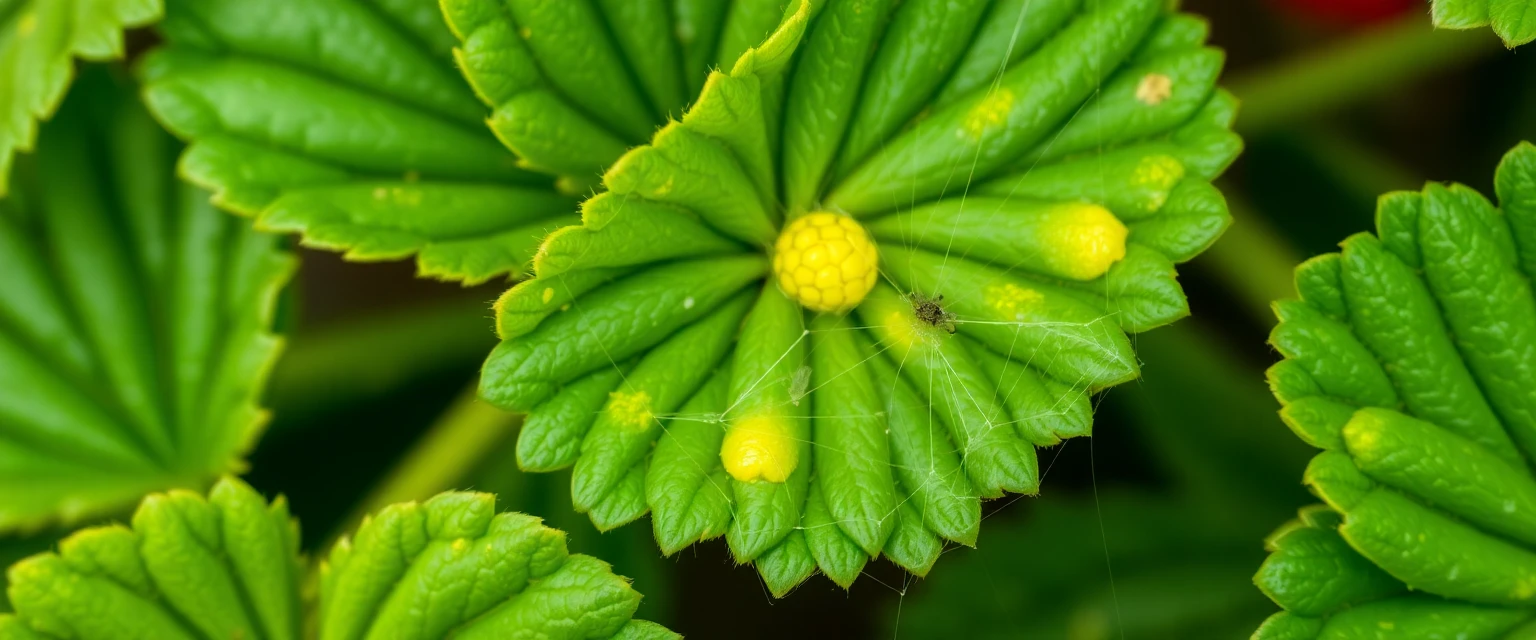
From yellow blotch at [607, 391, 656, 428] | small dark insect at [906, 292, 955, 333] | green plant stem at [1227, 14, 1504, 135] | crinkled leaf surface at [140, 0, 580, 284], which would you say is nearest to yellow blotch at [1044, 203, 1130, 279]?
small dark insect at [906, 292, 955, 333]

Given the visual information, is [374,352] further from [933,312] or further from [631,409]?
[933,312]

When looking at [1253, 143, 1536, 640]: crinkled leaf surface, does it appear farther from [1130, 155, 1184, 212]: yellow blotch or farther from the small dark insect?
the small dark insect

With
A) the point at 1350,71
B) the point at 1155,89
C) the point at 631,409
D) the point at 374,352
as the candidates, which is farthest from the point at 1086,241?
the point at 374,352

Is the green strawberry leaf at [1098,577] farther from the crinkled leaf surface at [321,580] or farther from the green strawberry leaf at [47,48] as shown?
the green strawberry leaf at [47,48]

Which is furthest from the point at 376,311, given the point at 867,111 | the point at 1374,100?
the point at 1374,100

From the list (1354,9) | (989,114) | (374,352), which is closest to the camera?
(989,114)

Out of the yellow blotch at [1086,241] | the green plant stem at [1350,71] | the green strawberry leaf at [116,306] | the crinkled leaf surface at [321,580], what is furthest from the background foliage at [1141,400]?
the yellow blotch at [1086,241]
